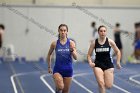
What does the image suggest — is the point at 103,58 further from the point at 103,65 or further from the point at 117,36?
the point at 117,36

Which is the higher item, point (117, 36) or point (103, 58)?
point (103, 58)

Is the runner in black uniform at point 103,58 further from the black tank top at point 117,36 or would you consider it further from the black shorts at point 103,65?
the black tank top at point 117,36

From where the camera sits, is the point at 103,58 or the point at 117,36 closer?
the point at 103,58

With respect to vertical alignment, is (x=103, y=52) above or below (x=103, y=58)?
above

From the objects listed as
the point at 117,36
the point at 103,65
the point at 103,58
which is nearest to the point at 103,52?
the point at 103,58

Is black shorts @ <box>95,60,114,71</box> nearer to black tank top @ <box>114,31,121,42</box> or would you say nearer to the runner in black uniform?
the runner in black uniform

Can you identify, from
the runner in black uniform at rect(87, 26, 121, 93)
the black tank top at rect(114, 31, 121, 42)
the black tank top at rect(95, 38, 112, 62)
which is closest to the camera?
the runner in black uniform at rect(87, 26, 121, 93)

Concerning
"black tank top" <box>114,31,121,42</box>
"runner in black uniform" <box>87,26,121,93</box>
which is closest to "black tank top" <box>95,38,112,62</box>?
"runner in black uniform" <box>87,26,121,93</box>

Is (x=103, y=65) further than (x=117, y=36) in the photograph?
No

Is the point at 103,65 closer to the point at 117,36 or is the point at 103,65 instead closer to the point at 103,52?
the point at 103,52

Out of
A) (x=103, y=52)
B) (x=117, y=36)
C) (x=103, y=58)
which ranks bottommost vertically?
(x=117, y=36)

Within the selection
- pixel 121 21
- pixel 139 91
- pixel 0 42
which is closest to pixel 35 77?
pixel 139 91

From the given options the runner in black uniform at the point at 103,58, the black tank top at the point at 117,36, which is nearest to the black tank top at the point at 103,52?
the runner in black uniform at the point at 103,58

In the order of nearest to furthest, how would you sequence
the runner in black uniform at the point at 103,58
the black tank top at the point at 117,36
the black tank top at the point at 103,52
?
the runner in black uniform at the point at 103,58 < the black tank top at the point at 103,52 < the black tank top at the point at 117,36
